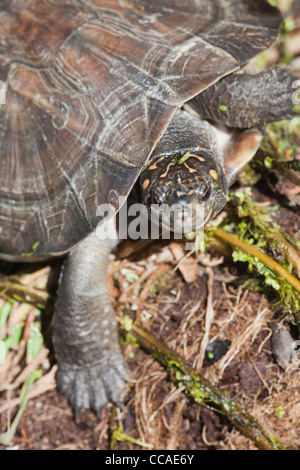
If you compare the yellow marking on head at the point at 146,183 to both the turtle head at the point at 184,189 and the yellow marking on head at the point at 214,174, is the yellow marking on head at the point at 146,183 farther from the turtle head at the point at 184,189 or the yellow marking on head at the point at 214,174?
the yellow marking on head at the point at 214,174

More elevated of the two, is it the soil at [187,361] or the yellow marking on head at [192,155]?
the yellow marking on head at [192,155]

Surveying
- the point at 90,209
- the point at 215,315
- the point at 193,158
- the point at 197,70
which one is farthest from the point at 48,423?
the point at 197,70

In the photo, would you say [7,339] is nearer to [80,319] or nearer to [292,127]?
[80,319]

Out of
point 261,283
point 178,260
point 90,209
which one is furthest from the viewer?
point 178,260

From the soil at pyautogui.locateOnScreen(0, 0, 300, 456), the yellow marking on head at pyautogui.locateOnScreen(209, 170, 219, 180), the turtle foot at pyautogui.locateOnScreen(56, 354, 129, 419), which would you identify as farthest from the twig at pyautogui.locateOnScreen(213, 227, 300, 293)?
the turtle foot at pyautogui.locateOnScreen(56, 354, 129, 419)

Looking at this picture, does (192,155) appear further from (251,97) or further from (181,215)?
(251,97)

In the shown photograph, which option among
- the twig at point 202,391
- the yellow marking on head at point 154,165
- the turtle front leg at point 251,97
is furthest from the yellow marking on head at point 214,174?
the twig at point 202,391

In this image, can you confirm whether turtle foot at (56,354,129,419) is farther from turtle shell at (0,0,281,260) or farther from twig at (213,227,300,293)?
twig at (213,227,300,293)
